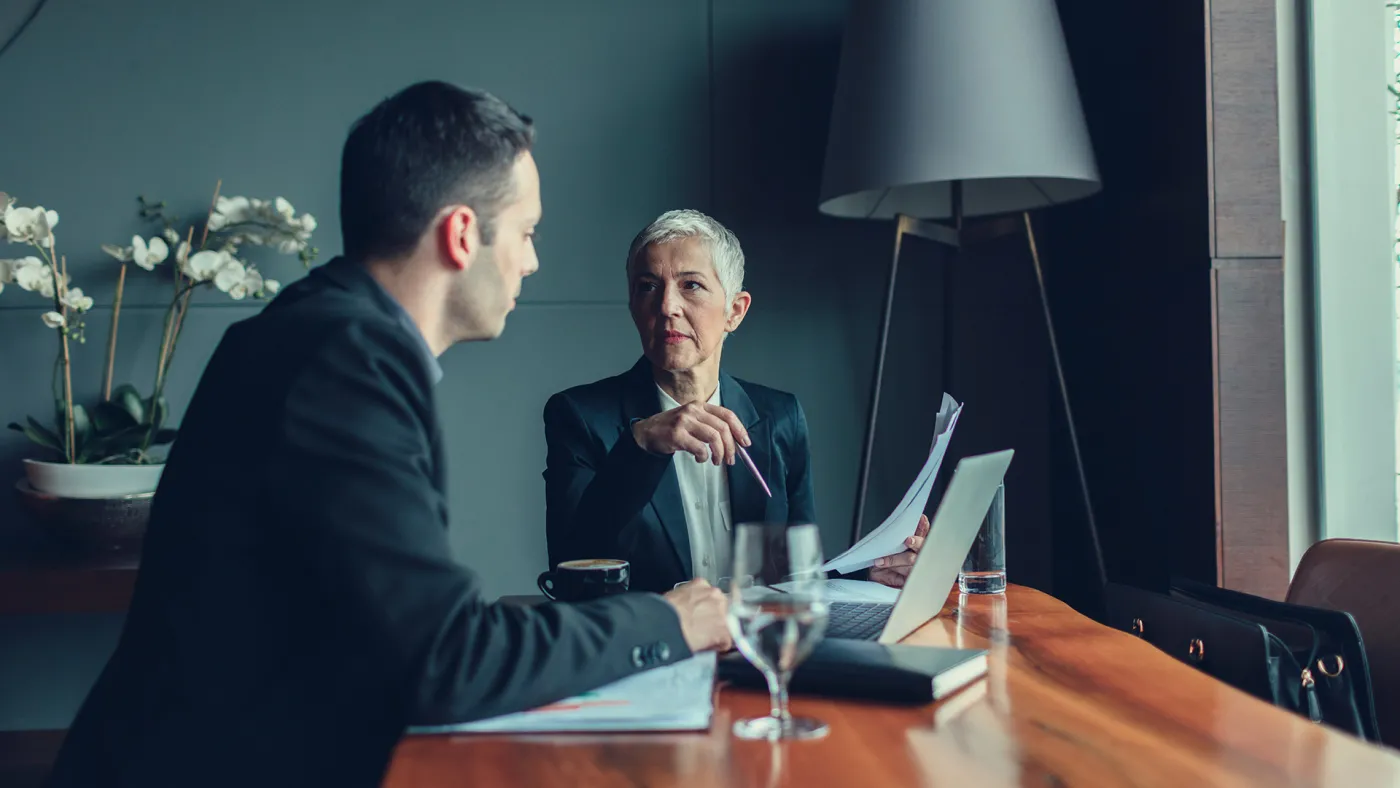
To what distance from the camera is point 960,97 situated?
8.39 ft

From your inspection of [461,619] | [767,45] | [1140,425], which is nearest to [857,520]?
[1140,425]

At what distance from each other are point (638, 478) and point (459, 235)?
0.60 m

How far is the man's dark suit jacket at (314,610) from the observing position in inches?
40.0

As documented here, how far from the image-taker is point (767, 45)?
11.1 ft

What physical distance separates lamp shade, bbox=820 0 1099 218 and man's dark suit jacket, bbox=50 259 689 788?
1.70 m

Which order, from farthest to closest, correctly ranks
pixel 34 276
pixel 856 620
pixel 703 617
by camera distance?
pixel 34 276
pixel 856 620
pixel 703 617

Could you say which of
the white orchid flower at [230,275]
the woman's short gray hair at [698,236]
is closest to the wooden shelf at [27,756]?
the white orchid flower at [230,275]

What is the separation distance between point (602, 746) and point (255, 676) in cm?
37

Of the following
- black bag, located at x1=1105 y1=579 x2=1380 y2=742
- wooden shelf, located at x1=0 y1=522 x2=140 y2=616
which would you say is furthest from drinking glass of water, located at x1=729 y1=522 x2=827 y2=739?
wooden shelf, located at x1=0 y1=522 x2=140 y2=616

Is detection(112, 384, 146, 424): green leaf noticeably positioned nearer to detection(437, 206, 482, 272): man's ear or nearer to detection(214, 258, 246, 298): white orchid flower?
detection(214, 258, 246, 298): white orchid flower

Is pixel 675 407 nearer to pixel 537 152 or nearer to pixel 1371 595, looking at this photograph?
pixel 1371 595

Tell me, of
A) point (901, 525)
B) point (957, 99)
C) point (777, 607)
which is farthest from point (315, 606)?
point (957, 99)

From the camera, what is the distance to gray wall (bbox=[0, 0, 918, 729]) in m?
3.22

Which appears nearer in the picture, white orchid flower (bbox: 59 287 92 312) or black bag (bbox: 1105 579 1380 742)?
black bag (bbox: 1105 579 1380 742)
